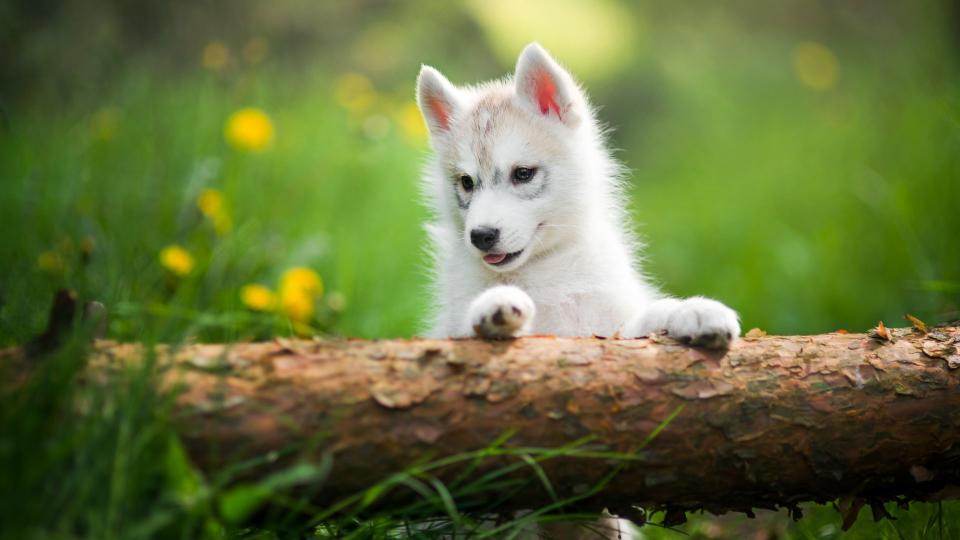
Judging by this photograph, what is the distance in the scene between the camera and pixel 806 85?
8.81 meters

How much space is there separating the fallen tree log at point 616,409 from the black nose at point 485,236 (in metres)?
0.79

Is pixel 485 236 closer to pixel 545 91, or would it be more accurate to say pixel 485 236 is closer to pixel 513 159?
pixel 513 159

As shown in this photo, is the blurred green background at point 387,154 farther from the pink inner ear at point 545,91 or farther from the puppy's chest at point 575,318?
the puppy's chest at point 575,318

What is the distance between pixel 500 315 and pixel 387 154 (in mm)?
4730

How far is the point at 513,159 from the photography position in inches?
→ 127

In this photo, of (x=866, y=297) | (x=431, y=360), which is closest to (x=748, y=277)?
(x=866, y=297)

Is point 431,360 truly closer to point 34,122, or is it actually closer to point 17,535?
point 17,535

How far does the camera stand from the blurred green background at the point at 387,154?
419cm

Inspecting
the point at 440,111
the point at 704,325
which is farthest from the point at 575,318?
the point at 440,111

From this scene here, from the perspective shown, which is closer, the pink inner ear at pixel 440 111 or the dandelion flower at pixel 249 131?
the pink inner ear at pixel 440 111

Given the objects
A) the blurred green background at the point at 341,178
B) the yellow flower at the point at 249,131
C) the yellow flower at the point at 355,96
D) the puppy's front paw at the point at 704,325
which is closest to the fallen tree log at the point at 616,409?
the puppy's front paw at the point at 704,325

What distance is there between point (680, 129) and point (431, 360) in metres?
8.02

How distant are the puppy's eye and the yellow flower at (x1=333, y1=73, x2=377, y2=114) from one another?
139 inches

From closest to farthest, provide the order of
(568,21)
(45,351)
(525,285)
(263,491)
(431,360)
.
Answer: (263,491)
(45,351)
(431,360)
(525,285)
(568,21)
